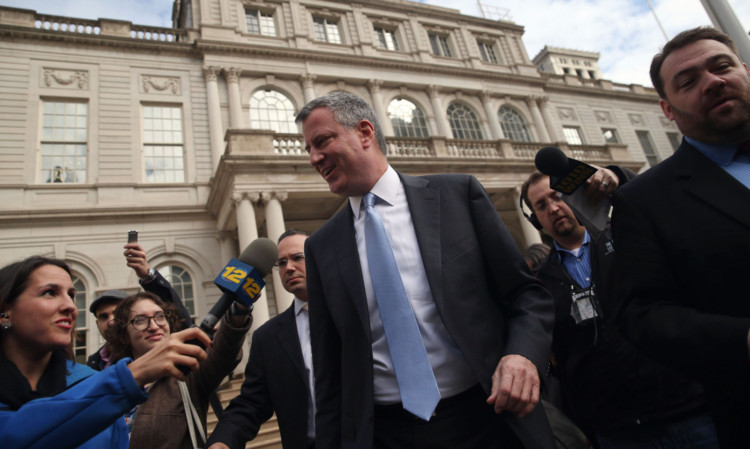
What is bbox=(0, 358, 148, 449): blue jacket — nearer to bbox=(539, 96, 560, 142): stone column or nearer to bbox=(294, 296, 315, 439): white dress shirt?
bbox=(294, 296, 315, 439): white dress shirt

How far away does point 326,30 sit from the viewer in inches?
747

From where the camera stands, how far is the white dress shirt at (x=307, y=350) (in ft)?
9.30

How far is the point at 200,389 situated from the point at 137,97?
47.4 feet

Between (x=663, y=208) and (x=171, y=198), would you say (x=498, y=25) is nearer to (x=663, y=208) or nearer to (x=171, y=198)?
(x=171, y=198)

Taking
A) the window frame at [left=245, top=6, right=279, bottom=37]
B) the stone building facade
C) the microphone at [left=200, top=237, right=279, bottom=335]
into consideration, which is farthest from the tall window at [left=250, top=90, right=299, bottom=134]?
the microphone at [left=200, top=237, right=279, bottom=335]

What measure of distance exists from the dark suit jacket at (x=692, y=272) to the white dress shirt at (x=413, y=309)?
2.44 ft

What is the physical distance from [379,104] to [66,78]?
1122cm

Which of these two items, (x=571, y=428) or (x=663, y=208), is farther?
(x=571, y=428)

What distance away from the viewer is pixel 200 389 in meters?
2.71

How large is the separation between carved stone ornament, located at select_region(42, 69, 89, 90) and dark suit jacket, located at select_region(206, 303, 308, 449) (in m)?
14.8

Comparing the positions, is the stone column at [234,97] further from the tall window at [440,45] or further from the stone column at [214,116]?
the tall window at [440,45]

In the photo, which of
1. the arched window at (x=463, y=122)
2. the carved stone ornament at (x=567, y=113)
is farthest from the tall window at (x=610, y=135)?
A: the arched window at (x=463, y=122)

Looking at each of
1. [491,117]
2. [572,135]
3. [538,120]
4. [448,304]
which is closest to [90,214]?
[448,304]

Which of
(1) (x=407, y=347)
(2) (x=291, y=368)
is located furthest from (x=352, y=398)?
(2) (x=291, y=368)
